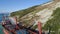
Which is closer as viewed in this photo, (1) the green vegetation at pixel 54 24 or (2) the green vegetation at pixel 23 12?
(1) the green vegetation at pixel 54 24

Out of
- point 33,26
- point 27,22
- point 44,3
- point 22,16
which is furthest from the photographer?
point 44,3

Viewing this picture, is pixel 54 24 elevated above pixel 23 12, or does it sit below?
below

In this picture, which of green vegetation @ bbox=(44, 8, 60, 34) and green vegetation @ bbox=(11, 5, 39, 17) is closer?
green vegetation @ bbox=(44, 8, 60, 34)

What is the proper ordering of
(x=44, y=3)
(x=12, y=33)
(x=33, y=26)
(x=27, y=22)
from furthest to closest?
(x=44, y=3), (x=27, y=22), (x=33, y=26), (x=12, y=33)

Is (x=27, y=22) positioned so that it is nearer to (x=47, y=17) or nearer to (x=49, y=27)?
(x=47, y=17)

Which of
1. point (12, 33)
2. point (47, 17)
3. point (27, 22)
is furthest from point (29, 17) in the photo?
point (12, 33)

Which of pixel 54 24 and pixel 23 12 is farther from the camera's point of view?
pixel 23 12

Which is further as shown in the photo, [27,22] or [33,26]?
[27,22]

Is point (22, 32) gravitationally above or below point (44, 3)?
below

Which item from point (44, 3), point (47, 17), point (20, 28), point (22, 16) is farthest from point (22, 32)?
point (44, 3)
